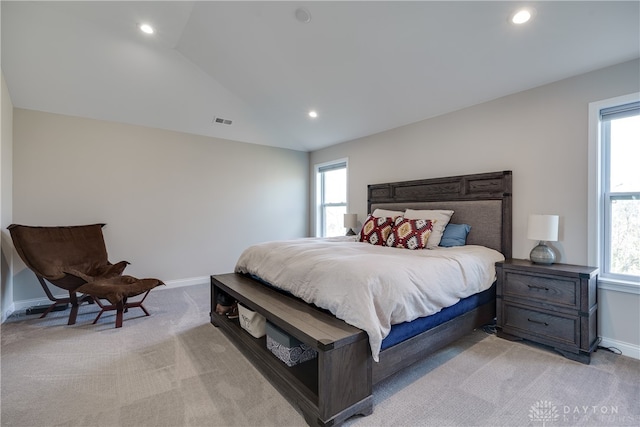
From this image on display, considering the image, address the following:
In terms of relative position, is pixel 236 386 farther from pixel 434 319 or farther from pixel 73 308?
pixel 73 308

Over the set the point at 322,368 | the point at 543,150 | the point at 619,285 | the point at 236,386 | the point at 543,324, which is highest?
the point at 543,150

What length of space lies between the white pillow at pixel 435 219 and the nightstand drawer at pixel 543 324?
90cm

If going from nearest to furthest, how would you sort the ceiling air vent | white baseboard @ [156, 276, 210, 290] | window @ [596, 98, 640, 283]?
window @ [596, 98, 640, 283]
white baseboard @ [156, 276, 210, 290]
the ceiling air vent

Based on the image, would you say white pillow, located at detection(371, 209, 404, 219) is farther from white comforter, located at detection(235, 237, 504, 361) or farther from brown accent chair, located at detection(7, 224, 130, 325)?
brown accent chair, located at detection(7, 224, 130, 325)

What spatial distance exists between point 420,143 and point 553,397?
3.01 meters

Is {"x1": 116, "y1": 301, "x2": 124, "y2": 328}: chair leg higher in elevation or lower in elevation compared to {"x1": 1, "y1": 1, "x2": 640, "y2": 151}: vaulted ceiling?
lower

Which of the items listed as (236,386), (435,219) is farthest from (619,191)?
(236,386)

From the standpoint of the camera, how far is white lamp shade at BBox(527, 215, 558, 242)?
8.39ft

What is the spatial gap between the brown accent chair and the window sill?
4846 mm

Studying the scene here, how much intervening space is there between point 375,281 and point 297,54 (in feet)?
8.69

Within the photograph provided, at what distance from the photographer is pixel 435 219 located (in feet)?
10.9

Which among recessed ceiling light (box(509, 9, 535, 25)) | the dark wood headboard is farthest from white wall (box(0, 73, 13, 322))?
recessed ceiling light (box(509, 9, 535, 25))

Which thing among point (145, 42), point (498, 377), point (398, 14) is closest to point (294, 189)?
point (145, 42)

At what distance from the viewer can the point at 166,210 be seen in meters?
4.35
